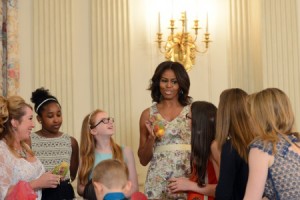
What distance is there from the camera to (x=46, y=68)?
7.34m

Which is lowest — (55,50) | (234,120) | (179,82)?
(234,120)

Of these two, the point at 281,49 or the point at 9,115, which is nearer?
the point at 9,115

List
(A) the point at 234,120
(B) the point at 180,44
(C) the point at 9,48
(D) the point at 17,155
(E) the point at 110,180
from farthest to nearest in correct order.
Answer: (B) the point at 180,44
(C) the point at 9,48
(D) the point at 17,155
(A) the point at 234,120
(E) the point at 110,180

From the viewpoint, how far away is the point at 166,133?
5.84m

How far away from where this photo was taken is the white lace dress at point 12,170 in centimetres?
491

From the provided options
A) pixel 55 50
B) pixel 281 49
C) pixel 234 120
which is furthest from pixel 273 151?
pixel 281 49

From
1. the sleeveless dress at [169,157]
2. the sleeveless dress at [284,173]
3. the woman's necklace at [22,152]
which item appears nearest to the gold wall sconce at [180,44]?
the sleeveless dress at [169,157]

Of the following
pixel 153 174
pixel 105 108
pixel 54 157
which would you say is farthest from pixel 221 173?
pixel 105 108

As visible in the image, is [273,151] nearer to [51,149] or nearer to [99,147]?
[99,147]

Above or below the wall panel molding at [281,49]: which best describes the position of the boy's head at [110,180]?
below

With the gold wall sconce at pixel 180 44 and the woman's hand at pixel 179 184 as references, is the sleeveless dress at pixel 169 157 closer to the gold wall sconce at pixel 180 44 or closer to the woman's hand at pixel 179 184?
the woman's hand at pixel 179 184

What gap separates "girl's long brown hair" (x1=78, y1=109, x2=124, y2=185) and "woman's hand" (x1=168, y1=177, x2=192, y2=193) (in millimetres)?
485

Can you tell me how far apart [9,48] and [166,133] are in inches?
87.1

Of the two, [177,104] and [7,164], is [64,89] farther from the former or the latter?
[7,164]
